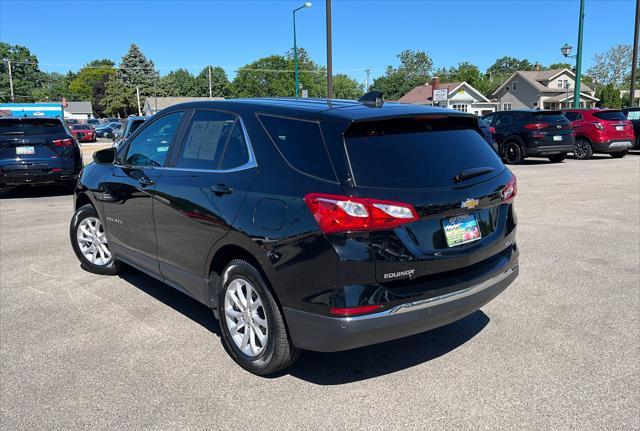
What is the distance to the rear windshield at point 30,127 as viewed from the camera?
10.4 meters

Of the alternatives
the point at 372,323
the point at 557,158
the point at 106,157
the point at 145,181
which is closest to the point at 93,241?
the point at 106,157

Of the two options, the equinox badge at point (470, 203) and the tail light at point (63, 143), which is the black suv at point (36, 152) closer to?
the tail light at point (63, 143)

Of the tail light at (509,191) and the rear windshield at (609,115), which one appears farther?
the rear windshield at (609,115)

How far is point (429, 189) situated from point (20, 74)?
5707 inches

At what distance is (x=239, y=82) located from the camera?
10938 cm

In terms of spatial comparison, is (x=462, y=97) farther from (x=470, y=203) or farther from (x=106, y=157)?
(x=470, y=203)

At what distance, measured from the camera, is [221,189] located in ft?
11.6

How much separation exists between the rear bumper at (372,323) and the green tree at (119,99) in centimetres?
11544

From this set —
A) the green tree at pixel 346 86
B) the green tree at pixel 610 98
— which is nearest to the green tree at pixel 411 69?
the green tree at pixel 346 86

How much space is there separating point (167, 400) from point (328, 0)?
18971 mm

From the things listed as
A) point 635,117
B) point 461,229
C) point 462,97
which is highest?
point 462,97

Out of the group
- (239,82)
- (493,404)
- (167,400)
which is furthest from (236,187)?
(239,82)

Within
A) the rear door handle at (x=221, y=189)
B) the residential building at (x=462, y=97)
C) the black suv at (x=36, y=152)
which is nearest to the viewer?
the rear door handle at (x=221, y=189)

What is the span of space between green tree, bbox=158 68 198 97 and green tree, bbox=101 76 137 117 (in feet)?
31.3
